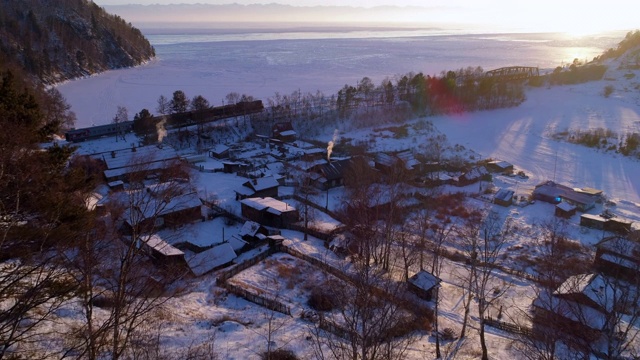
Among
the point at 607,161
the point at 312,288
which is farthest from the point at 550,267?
the point at 607,161

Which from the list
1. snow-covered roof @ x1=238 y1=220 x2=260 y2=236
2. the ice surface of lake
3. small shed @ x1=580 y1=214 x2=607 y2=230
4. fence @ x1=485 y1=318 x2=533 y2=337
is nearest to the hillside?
the ice surface of lake

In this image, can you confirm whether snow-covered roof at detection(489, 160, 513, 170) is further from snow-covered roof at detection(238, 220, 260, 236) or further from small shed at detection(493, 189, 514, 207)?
snow-covered roof at detection(238, 220, 260, 236)

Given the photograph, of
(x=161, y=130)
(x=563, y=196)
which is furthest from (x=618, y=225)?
(x=161, y=130)

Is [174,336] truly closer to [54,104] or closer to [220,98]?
[54,104]

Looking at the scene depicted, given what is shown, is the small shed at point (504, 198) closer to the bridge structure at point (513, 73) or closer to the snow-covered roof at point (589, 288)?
the snow-covered roof at point (589, 288)

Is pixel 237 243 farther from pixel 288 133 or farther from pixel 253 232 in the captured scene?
pixel 288 133

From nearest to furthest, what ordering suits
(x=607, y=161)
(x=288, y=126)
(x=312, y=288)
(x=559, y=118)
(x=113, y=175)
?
(x=312, y=288), (x=113, y=175), (x=607, y=161), (x=288, y=126), (x=559, y=118)

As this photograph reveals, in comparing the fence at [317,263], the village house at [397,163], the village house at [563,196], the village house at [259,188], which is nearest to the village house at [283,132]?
the village house at [397,163]
